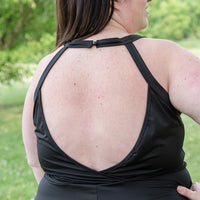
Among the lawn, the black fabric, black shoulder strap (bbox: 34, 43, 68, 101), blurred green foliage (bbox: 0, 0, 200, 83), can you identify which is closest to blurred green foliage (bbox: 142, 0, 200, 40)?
blurred green foliage (bbox: 0, 0, 200, 83)

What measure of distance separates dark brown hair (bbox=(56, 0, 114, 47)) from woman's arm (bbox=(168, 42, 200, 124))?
13.4 inches

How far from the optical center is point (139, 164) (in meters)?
1.38

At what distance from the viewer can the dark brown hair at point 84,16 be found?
4.95 feet

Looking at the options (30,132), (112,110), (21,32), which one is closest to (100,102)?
(112,110)

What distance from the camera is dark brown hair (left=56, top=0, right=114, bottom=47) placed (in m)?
1.51

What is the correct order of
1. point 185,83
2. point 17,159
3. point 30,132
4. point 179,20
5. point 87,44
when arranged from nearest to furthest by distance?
point 185,83, point 87,44, point 30,132, point 17,159, point 179,20

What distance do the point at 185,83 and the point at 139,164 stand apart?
334 millimetres

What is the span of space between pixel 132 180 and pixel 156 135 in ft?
0.64

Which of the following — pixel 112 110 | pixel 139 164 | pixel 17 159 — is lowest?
pixel 17 159

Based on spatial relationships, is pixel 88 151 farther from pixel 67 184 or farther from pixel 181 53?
pixel 181 53

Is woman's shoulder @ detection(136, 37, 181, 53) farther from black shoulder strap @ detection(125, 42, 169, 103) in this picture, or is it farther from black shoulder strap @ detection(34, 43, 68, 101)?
black shoulder strap @ detection(34, 43, 68, 101)

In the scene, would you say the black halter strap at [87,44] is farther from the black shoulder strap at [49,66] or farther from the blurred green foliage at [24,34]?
the blurred green foliage at [24,34]

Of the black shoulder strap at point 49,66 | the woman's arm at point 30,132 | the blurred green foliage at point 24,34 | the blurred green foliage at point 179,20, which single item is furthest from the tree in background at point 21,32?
the blurred green foliage at point 179,20

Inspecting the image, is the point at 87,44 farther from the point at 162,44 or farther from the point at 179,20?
the point at 179,20
